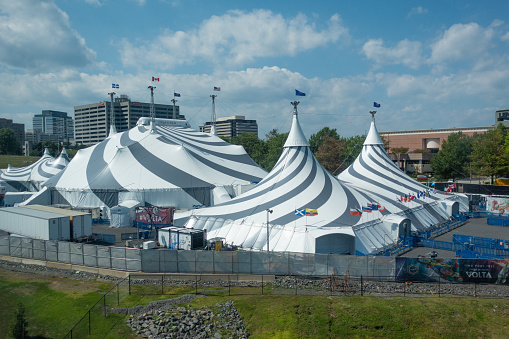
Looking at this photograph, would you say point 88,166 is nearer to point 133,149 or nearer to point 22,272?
point 133,149

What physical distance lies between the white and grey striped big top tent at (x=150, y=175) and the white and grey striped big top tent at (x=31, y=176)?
1314cm

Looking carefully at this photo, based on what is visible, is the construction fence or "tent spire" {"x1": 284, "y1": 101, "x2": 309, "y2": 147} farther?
"tent spire" {"x1": 284, "y1": 101, "x2": 309, "y2": 147}

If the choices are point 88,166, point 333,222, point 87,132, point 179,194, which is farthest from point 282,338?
point 87,132

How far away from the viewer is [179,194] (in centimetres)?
2905

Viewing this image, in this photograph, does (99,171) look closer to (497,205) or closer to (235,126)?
(497,205)

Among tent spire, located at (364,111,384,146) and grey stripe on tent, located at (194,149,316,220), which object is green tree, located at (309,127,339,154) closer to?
tent spire, located at (364,111,384,146)

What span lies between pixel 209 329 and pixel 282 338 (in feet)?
7.70

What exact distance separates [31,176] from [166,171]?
25.3 metres

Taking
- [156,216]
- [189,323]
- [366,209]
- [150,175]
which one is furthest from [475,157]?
[189,323]

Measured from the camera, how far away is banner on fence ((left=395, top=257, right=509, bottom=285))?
14570mm

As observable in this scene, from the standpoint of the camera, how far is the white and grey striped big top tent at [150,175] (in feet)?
94.8

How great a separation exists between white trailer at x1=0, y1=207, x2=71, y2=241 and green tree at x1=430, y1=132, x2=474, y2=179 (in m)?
49.7

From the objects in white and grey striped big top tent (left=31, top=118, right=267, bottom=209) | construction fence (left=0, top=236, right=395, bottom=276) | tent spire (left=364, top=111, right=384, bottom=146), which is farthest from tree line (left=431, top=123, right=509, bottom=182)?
construction fence (left=0, top=236, right=395, bottom=276)

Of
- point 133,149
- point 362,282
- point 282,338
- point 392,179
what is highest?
point 133,149
